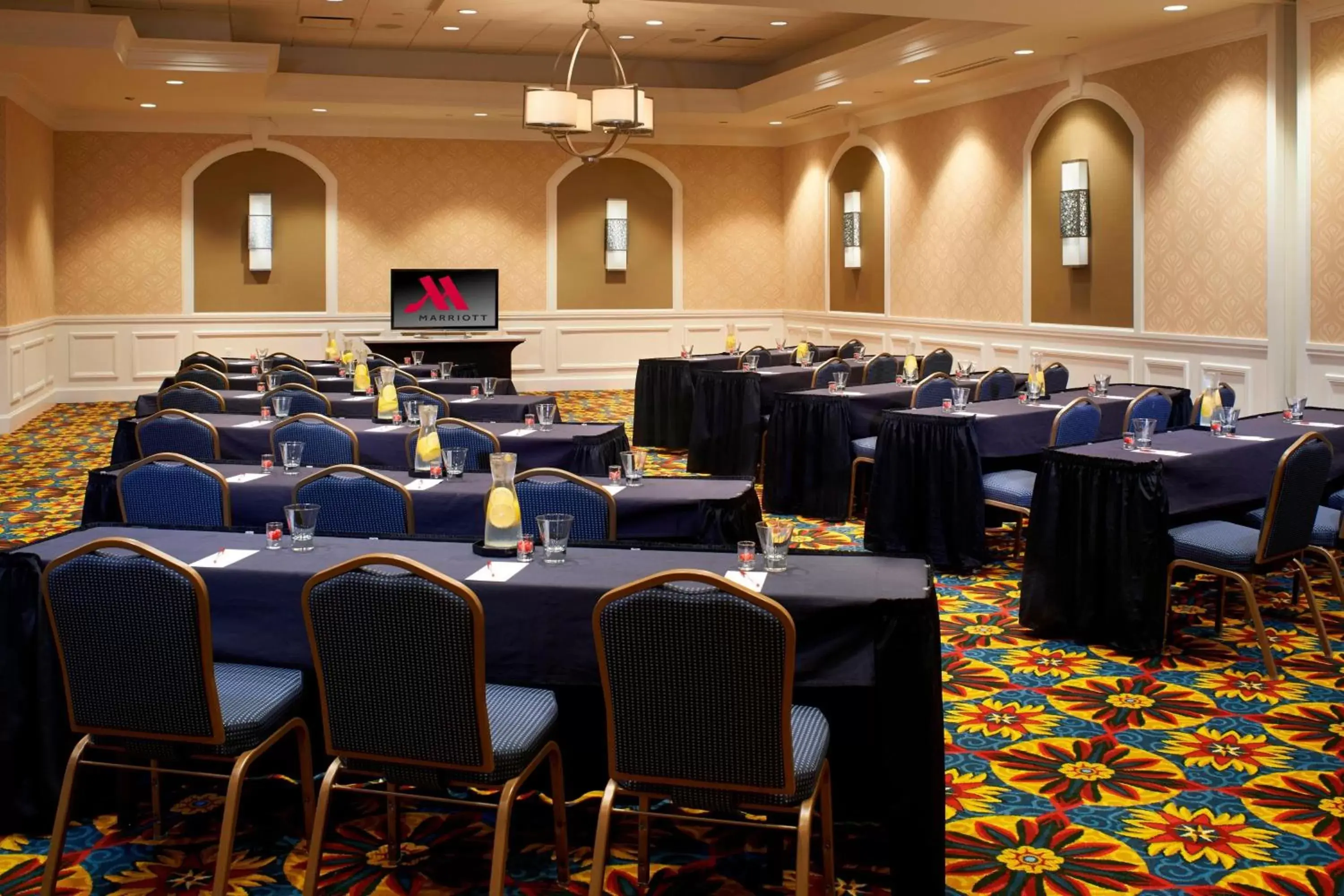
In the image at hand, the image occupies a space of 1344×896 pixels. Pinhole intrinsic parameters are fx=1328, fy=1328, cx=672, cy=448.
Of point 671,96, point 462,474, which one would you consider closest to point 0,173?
point 671,96

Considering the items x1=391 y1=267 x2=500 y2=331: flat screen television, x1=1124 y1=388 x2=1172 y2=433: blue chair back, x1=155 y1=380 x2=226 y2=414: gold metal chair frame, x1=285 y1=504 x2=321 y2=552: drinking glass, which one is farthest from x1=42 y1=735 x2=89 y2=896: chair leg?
x1=391 y1=267 x2=500 y2=331: flat screen television

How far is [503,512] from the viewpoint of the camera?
3578mm

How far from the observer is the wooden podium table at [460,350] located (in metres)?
13.7

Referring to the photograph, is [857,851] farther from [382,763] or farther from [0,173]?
[0,173]

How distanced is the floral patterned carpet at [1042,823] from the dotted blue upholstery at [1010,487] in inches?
54.6

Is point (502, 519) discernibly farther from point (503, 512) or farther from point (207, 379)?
point (207, 379)

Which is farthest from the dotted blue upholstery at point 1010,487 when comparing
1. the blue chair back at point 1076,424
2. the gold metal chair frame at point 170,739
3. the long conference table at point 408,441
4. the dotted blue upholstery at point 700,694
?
the gold metal chair frame at point 170,739

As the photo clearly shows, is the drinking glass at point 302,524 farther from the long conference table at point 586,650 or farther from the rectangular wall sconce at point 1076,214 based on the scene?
the rectangular wall sconce at point 1076,214

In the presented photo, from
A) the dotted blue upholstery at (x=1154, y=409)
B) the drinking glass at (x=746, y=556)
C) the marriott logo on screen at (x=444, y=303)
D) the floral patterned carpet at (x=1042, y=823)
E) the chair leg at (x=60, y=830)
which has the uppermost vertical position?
the marriott logo on screen at (x=444, y=303)

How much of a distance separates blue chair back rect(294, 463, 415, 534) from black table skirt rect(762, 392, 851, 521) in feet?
12.6

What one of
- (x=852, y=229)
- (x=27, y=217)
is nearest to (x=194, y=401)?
(x=27, y=217)

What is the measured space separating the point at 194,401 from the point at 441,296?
7.61 metres

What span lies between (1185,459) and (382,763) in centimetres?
372

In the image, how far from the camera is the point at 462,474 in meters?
5.29
